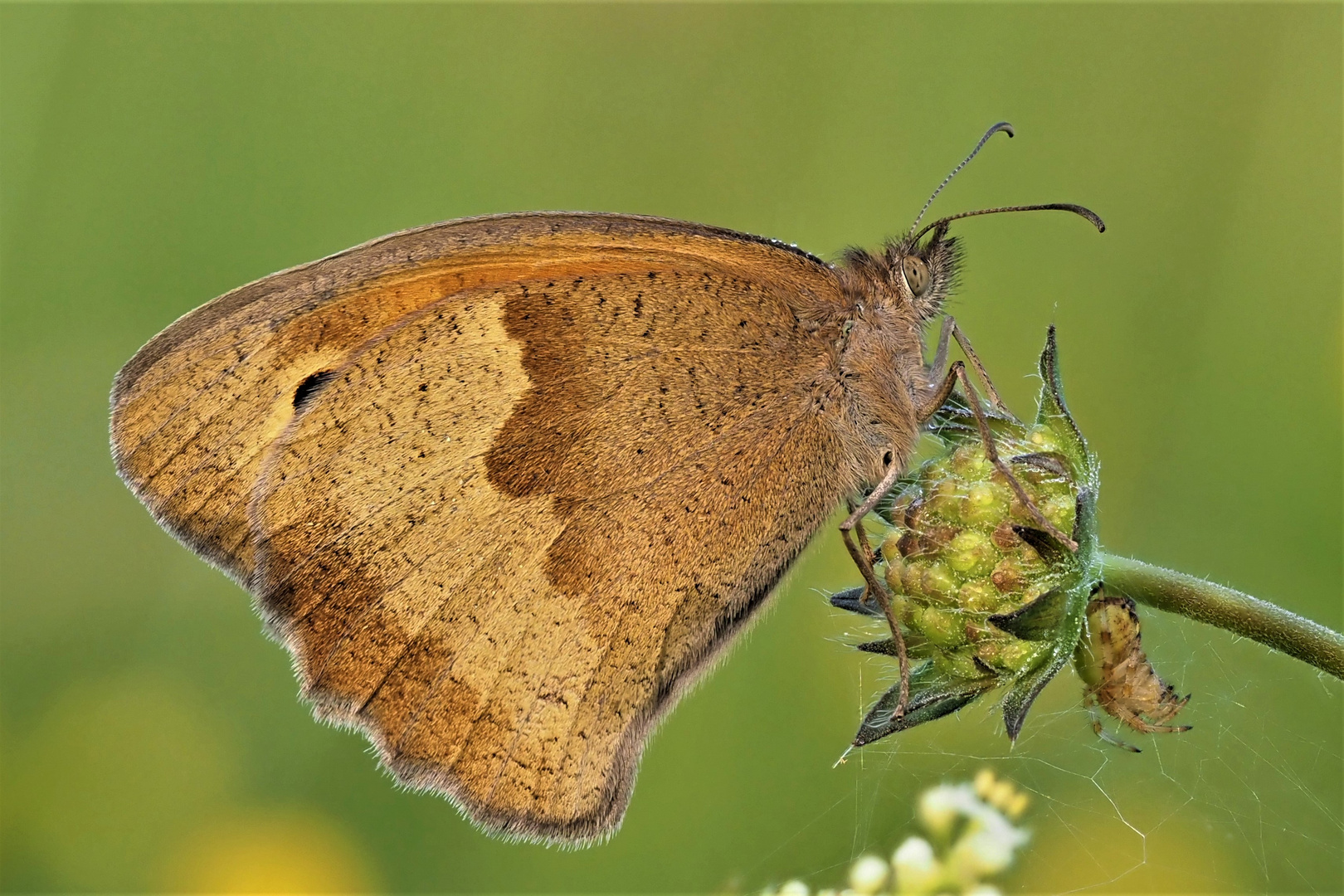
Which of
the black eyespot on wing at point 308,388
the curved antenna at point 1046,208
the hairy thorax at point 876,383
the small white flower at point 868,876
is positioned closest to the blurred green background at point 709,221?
the small white flower at point 868,876

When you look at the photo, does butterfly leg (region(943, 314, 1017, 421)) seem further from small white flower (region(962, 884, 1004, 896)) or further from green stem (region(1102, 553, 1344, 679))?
small white flower (region(962, 884, 1004, 896))

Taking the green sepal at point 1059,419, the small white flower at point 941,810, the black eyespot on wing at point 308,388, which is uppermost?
the black eyespot on wing at point 308,388

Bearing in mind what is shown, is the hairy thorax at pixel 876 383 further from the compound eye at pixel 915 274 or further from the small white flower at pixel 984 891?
the small white flower at pixel 984 891

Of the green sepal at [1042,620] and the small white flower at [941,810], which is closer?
the small white flower at [941,810]

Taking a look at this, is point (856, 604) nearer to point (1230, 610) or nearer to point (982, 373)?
point (982, 373)

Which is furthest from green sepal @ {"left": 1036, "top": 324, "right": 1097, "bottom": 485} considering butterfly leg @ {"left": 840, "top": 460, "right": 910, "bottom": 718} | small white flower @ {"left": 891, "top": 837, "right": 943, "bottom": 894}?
small white flower @ {"left": 891, "top": 837, "right": 943, "bottom": 894}

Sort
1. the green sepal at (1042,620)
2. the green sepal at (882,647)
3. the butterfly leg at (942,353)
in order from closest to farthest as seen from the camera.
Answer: the green sepal at (1042,620) → the green sepal at (882,647) → the butterfly leg at (942,353)

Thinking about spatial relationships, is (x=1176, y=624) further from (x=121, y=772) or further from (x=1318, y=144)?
(x=121, y=772)

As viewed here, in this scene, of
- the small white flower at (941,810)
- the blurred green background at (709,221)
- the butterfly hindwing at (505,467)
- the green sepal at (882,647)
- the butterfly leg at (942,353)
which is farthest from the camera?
the blurred green background at (709,221)

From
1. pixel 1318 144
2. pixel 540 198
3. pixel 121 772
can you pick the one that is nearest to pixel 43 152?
pixel 540 198
